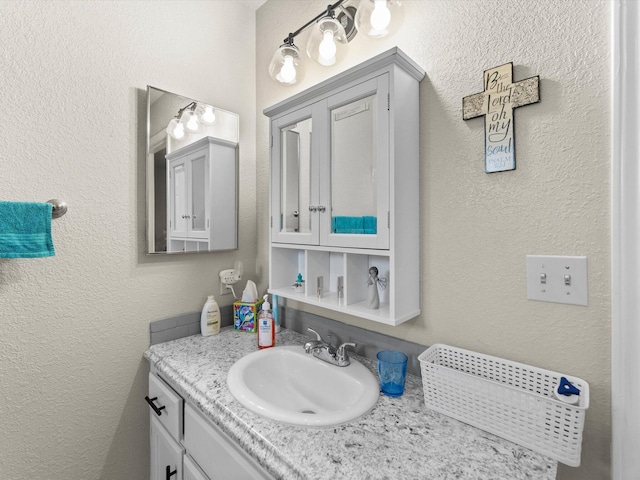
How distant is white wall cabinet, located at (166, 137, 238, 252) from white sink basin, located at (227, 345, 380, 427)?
581mm

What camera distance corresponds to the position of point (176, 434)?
3.53 ft

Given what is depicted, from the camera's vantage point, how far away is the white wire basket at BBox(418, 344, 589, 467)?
2.19ft

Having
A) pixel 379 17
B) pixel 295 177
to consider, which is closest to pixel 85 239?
pixel 295 177

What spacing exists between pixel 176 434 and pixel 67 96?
48.3 inches

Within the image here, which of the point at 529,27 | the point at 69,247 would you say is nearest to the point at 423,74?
the point at 529,27

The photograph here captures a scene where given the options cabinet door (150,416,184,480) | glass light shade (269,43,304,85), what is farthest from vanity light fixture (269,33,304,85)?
cabinet door (150,416,184,480)

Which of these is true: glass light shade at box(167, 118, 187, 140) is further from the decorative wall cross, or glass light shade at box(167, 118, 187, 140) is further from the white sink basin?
the decorative wall cross

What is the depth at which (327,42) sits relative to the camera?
1.25 m

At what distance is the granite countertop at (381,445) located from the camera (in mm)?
657

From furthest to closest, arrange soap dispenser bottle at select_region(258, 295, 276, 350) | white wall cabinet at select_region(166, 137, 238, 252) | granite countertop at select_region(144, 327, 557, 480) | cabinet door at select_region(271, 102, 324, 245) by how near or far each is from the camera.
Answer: white wall cabinet at select_region(166, 137, 238, 252)
soap dispenser bottle at select_region(258, 295, 276, 350)
cabinet door at select_region(271, 102, 324, 245)
granite countertop at select_region(144, 327, 557, 480)

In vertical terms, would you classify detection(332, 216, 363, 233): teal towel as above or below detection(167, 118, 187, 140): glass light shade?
below

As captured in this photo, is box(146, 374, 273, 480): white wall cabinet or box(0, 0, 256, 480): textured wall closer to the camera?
box(146, 374, 273, 480): white wall cabinet

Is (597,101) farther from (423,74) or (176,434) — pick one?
(176,434)

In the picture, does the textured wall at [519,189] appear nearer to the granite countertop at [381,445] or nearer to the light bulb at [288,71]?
the granite countertop at [381,445]
